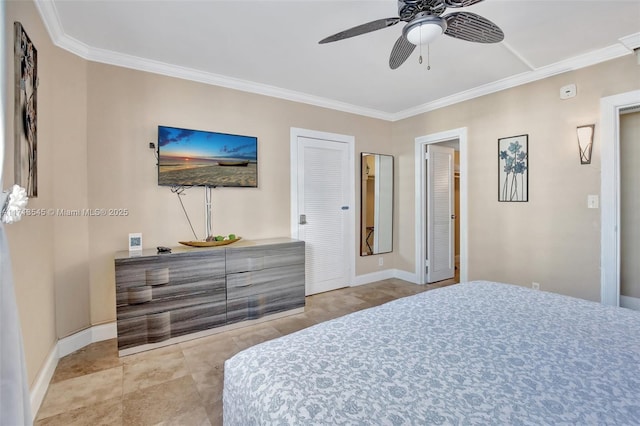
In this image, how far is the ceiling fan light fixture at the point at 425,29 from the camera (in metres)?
1.66

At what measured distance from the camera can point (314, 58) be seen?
111 inches

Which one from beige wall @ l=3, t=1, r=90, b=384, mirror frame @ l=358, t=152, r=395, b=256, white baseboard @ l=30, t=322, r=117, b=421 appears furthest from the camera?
mirror frame @ l=358, t=152, r=395, b=256

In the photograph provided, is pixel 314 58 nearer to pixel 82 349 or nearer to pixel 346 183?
pixel 346 183

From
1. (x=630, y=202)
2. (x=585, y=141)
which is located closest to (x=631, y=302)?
(x=630, y=202)

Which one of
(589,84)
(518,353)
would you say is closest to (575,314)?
(518,353)

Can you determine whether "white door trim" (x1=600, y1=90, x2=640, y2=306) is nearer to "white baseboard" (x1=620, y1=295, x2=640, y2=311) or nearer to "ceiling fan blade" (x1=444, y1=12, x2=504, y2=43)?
"white baseboard" (x1=620, y1=295, x2=640, y2=311)

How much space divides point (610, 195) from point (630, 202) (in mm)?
799

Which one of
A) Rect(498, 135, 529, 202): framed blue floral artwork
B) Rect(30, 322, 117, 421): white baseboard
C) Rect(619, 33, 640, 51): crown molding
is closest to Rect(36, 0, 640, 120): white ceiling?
Rect(619, 33, 640, 51): crown molding

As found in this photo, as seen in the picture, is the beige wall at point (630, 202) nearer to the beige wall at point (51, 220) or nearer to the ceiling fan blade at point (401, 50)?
the ceiling fan blade at point (401, 50)

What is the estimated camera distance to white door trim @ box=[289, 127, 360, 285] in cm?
376

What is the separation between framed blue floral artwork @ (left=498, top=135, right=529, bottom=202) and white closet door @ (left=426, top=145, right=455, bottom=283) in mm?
1070

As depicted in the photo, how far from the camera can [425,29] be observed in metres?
1.70

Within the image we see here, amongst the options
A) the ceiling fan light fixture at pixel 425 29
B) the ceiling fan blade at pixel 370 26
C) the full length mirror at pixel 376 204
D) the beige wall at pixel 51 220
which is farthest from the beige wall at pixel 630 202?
the beige wall at pixel 51 220

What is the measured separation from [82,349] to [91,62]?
2518 mm
